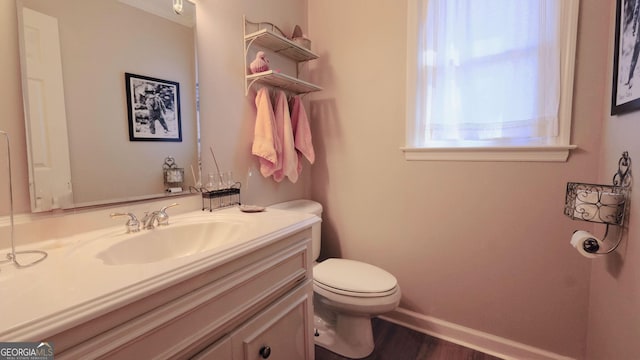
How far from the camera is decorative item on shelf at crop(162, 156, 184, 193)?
1193 mm

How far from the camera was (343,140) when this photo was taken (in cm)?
192

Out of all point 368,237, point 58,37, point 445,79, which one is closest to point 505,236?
point 368,237

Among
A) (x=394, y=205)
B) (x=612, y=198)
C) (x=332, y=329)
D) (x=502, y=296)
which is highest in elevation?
(x=612, y=198)

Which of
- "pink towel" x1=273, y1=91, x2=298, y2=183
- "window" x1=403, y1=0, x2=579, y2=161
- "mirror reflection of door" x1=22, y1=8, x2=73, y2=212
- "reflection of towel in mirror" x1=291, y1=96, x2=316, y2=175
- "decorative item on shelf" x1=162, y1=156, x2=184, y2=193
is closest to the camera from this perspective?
"mirror reflection of door" x1=22, y1=8, x2=73, y2=212

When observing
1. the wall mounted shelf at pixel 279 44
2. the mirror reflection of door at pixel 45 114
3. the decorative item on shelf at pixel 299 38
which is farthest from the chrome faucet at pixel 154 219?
the decorative item on shelf at pixel 299 38

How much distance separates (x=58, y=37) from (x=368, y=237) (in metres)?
1.75

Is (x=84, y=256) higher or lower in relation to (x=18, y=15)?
lower

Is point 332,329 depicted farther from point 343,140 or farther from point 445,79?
point 445,79

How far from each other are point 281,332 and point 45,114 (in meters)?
1.04

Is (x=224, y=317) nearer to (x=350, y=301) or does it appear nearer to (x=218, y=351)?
(x=218, y=351)

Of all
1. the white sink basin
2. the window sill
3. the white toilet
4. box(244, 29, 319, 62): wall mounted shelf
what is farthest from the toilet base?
box(244, 29, 319, 62): wall mounted shelf

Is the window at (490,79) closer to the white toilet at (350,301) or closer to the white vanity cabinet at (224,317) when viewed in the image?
the white toilet at (350,301)

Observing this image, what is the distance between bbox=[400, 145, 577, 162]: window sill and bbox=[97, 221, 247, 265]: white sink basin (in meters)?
1.11

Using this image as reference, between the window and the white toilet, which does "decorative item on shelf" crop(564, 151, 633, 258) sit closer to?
the window
